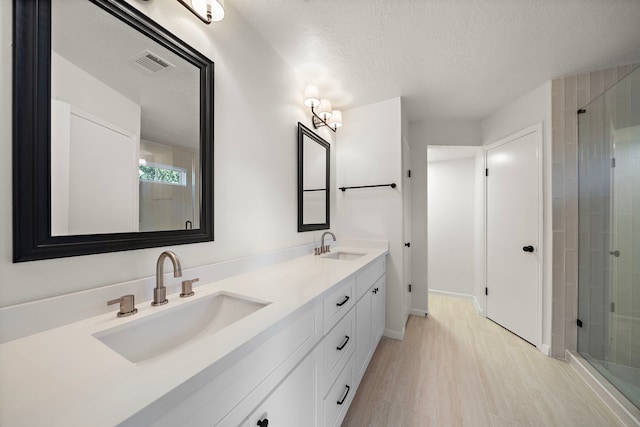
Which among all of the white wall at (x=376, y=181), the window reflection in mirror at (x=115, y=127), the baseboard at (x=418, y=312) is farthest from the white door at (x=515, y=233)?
the window reflection in mirror at (x=115, y=127)

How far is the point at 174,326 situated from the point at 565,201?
9.61 feet

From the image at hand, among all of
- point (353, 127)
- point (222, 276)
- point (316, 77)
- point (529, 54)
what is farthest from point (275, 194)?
point (529, 54)

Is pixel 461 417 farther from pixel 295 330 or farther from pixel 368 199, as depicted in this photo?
pixel 368 199

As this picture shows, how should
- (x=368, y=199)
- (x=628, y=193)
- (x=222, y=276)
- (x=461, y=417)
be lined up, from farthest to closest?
(x=368, y=199) → (x=628, y=193) → (x=461, y=417) → (x=222, y=276)

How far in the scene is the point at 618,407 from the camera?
4.51 ft

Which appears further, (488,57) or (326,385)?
(488,57)

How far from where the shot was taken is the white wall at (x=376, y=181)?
7.45 ft

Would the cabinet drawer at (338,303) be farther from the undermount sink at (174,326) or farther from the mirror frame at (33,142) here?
the mirror frame at (33,142)

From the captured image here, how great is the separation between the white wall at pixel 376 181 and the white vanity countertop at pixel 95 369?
166cm

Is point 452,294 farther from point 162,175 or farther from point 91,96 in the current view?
point 91,96

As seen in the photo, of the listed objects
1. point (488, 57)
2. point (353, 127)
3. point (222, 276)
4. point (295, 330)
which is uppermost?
point (488, 57)

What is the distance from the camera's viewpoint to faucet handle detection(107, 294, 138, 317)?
0.77 m

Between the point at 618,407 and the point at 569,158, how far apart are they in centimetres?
178

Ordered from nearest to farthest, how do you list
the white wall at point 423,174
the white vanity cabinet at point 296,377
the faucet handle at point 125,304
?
the white vanity cabinet at point 296,377
the faucet handle at point 125,304
the white wall at point 423,174
